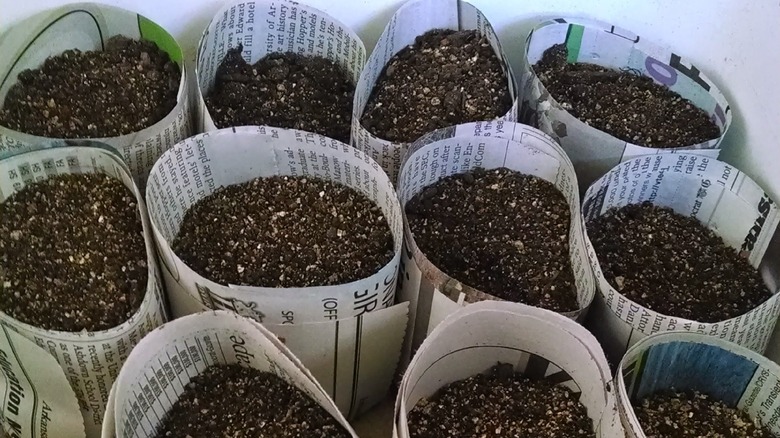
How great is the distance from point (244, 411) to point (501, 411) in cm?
30

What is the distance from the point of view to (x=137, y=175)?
Answer: 1010mm

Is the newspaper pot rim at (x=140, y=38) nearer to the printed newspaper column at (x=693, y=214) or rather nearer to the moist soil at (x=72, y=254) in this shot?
the moist soil at (x=72, y=254)

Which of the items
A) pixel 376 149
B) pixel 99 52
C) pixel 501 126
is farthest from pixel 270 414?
pixel 99 52

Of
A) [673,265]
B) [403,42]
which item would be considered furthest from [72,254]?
[673,265]

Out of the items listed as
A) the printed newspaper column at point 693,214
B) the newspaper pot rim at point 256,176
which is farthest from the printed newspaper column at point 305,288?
the printed newspaper column at point 693,214

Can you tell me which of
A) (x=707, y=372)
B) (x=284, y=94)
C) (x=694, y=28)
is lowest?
(x=707, y=372)

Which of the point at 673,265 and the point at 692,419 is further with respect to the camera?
the point at 673,265

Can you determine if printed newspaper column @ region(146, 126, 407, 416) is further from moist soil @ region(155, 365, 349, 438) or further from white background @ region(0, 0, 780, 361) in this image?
white background @ region(0, 0, 780, 361)

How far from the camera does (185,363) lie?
0.86 m

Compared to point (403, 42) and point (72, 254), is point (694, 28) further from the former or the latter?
point (72, 254)

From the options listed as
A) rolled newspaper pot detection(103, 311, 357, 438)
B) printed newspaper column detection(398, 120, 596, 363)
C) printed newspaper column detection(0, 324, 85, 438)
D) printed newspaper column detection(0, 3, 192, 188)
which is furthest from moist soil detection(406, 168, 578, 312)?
printed newspaper column detection(0, 324, 85, 438)

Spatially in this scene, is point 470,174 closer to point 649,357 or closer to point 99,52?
point 649,357

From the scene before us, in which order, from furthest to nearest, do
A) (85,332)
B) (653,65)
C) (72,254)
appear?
(653,65)
(72,254)
(85,332)

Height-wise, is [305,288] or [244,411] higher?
[305,288]
